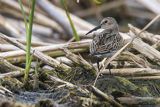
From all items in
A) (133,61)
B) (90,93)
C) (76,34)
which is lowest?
(90,93)

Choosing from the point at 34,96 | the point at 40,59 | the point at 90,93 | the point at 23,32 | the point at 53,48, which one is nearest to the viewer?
the point at 90,93

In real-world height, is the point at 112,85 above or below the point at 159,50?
below

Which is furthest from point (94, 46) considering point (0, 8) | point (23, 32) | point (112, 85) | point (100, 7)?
point (100, 7)

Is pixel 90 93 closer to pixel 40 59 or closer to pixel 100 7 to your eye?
pixel 40 59

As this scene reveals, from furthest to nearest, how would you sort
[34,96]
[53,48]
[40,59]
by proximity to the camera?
1. [53,48]
2. [40,59]
3. [34,96]

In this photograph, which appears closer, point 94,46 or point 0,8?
point 94,46

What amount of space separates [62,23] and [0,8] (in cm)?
100

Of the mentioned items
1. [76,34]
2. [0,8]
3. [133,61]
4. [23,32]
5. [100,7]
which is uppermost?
[100,7]

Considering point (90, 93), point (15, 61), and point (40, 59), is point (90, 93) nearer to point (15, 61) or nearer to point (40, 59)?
point (40, 59)

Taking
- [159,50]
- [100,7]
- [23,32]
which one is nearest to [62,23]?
[23,32]

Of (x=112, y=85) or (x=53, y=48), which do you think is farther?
(x=53, y=48)

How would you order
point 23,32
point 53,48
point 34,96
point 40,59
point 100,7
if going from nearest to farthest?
1. point 34,96
2. point 40,59
3. point 53,48
4. point 23,32
5. point 100,7

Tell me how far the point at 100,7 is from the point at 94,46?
4.80 m

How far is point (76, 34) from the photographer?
19.9ft
